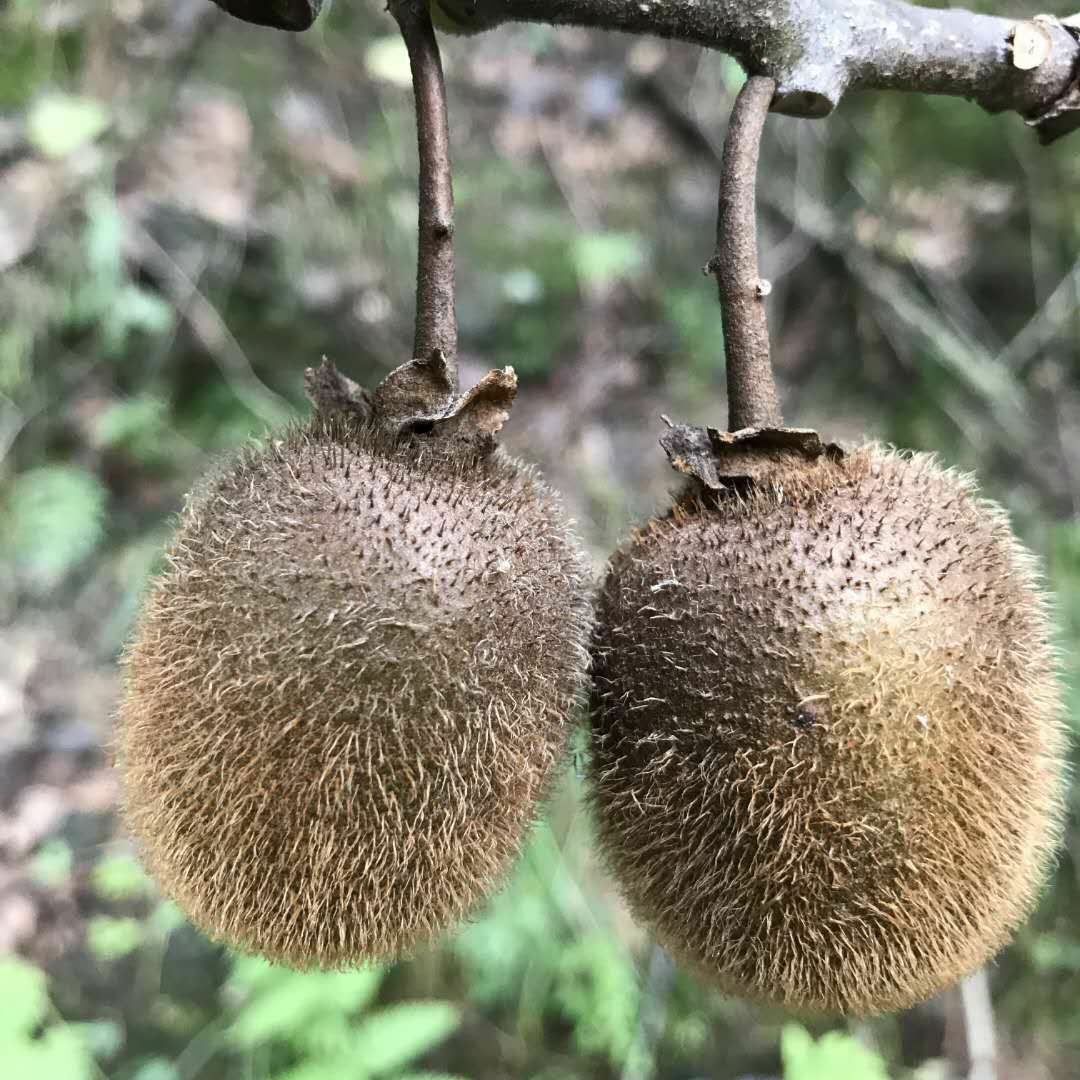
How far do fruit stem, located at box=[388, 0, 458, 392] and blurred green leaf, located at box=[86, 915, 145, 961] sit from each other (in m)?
1.95

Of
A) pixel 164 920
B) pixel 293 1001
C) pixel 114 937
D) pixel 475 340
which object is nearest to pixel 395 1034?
pixel 293 1001

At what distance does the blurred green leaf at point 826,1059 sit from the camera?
1385 millimetres

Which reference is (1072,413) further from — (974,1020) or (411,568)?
(411,568)

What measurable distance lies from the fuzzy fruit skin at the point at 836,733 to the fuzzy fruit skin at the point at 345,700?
13 cm

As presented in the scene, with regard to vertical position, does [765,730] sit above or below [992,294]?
below

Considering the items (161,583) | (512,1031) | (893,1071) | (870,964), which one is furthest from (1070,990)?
(161,583)

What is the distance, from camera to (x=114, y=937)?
222cm

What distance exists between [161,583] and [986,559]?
0.80m

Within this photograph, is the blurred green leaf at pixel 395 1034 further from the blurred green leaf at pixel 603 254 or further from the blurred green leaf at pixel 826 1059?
the blurred green leaf at pixel 603 254

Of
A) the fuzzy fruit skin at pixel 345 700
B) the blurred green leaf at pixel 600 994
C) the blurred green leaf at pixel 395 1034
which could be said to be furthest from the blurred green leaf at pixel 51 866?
the fuzzy fruit skin at pixel 345 700

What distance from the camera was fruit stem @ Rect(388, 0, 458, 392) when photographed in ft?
2.83

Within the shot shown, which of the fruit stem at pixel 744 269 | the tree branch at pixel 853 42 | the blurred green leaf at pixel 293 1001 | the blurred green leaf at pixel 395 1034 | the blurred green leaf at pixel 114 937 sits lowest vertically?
the blurred green leaf at pixel 395 1034

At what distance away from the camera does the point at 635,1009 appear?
2.09 meters

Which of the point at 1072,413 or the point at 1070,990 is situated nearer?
the point at 1070,990
